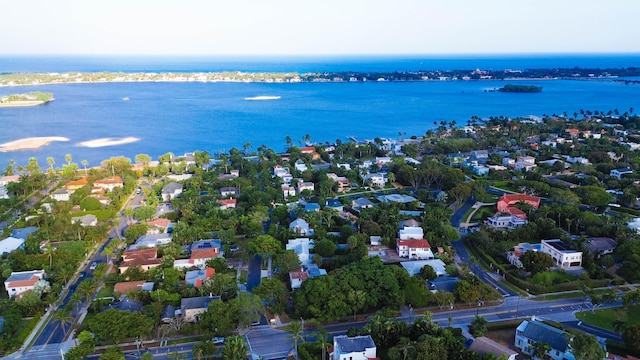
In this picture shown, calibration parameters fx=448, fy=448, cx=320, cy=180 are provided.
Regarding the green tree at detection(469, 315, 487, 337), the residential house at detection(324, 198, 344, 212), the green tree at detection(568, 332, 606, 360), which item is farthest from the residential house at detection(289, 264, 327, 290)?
the green tree at detection(568, 332, 606, 360)

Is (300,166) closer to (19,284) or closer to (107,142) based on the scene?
(19,284)

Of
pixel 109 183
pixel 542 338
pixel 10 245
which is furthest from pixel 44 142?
pixel 542 338

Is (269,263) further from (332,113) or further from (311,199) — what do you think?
(332,113)

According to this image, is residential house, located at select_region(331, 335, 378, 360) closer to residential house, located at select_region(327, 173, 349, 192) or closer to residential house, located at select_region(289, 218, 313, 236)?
residential house, located at select_region(289, 218, 313, 236)

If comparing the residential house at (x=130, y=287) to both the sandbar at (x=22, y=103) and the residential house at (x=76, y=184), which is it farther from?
the sandbar at (x=22, y=103)

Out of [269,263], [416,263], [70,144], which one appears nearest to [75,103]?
[70,144]

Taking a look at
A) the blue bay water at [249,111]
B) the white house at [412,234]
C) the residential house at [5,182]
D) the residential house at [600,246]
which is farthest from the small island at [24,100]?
the residential house at [600,246]
